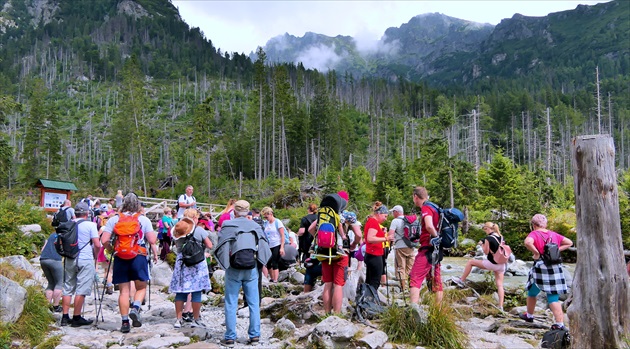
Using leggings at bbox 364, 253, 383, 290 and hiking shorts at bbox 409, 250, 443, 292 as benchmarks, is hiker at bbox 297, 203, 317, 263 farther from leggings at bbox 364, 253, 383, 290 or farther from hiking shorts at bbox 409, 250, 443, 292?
hiking shorts at bbox 409, 250, 443, 292

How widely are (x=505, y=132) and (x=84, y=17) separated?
129 m

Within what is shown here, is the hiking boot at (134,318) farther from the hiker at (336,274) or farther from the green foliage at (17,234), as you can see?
the green foliage at (17,234)

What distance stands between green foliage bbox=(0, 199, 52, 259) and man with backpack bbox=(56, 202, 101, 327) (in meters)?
Result: 7.05

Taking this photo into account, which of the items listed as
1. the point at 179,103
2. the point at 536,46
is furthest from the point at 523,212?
the point at 536,46

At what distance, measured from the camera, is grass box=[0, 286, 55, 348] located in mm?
5320

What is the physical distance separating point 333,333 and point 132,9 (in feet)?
533

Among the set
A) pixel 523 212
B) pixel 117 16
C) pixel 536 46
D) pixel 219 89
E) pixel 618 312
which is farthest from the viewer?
pixel 536 46

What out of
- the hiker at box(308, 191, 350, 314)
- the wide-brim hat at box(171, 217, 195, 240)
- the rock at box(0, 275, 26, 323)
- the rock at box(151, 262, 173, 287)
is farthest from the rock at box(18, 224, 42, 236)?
the hiker at box(308, 191, 350, 314)

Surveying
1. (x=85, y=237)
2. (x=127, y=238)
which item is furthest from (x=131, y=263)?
(x=85, y=237)

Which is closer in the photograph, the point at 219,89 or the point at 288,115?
the point at 288,115

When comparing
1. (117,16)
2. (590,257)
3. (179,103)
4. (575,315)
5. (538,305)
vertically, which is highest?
(117,16)

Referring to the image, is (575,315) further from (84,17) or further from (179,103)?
(84,17)

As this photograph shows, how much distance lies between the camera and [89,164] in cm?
7300

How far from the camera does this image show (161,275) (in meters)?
11.0
